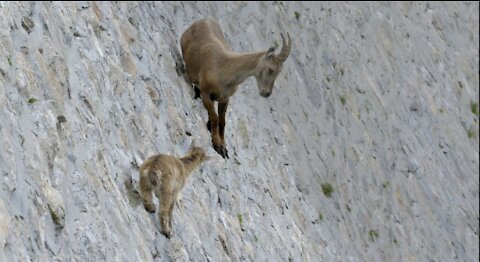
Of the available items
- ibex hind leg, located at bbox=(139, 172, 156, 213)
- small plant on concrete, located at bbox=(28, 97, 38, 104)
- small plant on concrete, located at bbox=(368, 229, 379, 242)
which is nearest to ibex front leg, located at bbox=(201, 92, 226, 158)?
ibex hind leg, located at bbox=(139, 172, 156, 213)

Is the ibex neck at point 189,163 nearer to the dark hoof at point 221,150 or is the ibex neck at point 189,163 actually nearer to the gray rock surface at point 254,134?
the gray rock surface at point 254,134

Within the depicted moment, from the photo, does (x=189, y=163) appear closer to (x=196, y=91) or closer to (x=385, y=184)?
(x=196, y=91)

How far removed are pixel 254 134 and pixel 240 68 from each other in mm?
2890

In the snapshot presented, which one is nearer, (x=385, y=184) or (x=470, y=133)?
(x=385, y=184)

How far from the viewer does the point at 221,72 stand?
555 inches

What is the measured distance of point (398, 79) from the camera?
2248 centimetres

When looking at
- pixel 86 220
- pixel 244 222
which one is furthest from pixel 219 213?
pixel 86 220

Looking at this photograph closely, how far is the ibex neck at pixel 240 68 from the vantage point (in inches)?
549

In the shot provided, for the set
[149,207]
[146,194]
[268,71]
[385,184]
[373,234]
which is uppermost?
[146,194]

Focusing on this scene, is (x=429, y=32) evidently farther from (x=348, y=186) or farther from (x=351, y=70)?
(x=348, y=186)

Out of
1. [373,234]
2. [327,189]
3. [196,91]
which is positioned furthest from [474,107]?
[196,91]

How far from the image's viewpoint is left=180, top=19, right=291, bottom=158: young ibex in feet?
45.1

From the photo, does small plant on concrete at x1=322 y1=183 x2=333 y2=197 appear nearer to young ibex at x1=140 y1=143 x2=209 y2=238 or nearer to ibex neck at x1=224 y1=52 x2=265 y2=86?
ibex neck at x1=224 y1=52 x2=265 y2=86

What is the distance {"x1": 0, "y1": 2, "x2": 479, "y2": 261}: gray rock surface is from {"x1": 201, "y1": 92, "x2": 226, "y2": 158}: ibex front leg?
22 cm
